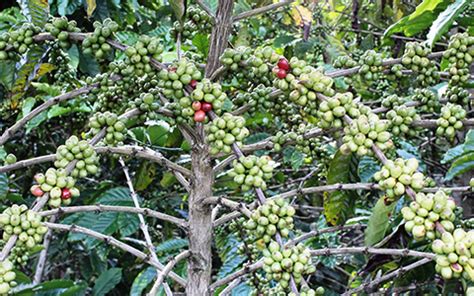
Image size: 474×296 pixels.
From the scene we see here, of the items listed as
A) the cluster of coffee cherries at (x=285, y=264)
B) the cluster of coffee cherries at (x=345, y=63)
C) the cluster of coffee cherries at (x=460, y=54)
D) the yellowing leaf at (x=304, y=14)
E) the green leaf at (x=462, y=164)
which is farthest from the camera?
the yellowing leaf at (x=304, y=14)

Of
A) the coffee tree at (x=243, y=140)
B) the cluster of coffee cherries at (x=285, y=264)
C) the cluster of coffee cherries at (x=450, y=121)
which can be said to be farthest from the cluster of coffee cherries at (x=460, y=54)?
the cluster of coffee cherries at (x=285, y=264)

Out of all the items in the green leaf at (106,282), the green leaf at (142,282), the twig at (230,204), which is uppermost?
the twig at (230,204)

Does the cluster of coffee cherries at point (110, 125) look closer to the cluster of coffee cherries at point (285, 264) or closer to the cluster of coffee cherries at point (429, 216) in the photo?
the cluster of coffee cherries at point (285, 264)

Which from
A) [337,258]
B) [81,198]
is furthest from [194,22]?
[81,198]

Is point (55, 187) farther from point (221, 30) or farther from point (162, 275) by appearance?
point (221, 30)

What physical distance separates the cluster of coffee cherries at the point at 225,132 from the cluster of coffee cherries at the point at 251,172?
0.05 m

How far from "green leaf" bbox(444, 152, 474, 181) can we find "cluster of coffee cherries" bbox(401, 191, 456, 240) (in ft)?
2.53

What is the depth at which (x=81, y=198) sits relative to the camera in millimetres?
2961

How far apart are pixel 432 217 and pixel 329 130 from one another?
417 mm

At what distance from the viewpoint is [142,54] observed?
47.6 inches

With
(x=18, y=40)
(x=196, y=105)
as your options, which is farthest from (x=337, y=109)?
(x=18, y=40)

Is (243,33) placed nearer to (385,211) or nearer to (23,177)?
(385,211)

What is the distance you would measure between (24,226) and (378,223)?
1.02 meters

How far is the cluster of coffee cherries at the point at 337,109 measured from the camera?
105 cm
